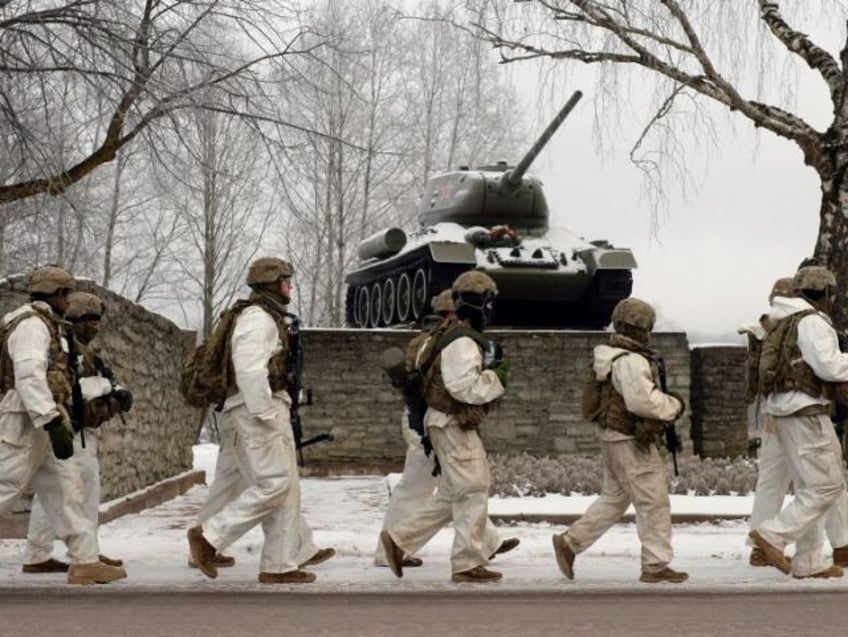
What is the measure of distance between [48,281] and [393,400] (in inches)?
431

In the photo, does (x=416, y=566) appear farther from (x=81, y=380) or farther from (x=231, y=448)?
(x=81, y=380)

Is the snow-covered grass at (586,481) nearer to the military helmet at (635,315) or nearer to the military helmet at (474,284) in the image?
the military helmet at (635,315)

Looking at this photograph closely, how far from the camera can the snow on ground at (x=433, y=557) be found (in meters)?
8.23

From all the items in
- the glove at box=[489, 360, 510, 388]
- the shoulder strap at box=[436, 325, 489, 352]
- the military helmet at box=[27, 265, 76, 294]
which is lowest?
the glove at box=[489, 360, 510, 388]

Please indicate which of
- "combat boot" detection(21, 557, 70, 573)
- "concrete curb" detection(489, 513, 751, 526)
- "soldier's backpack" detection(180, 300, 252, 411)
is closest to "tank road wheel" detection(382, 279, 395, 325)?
"concrete curb" detection(489, 513, 751, 526)

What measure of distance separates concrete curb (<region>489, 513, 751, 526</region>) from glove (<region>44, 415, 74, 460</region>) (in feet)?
15.2

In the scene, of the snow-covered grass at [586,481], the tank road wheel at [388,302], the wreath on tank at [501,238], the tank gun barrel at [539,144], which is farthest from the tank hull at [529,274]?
the snow-covered grass at [586,481]

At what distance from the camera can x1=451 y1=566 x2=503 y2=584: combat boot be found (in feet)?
27.3

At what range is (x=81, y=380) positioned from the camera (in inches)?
346

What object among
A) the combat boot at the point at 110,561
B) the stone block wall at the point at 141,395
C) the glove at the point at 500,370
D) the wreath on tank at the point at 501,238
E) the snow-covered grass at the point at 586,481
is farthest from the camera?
the wreath on tank at the point at 501,238

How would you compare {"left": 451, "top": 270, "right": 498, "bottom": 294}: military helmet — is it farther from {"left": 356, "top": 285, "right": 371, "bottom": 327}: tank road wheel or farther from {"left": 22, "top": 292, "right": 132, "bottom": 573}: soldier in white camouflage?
{"left": 356, "top": 285, "right": 371, "bottom": 327}: tank road wheel

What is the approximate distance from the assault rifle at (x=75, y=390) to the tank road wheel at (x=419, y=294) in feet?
44.3

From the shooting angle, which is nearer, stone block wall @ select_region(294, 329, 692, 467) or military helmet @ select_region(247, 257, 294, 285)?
military helmet @ select_region(247, 257, 294, 285)

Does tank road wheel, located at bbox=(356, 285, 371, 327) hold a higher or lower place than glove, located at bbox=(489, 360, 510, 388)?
higher
